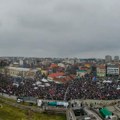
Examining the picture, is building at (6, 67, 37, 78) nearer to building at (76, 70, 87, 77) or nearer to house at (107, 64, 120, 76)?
building at (76, 70, 87, 77)

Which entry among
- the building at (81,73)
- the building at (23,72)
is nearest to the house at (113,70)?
the building at (81,73)

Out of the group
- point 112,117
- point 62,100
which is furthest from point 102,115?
point 62,100

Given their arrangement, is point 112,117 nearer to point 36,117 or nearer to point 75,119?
point 75,119

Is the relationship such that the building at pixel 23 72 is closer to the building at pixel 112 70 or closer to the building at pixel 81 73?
the building at pixel 81 73

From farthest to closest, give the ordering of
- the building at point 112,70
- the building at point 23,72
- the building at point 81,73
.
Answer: the building at point 112,70
the building at point 81,73
the building at point 23,72

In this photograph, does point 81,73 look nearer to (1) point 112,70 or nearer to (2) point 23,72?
(1) point 112,70

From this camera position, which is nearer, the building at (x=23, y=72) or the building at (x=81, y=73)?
the building at (x=23, y=72)

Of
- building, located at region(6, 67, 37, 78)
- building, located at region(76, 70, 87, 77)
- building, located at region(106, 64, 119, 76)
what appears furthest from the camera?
building, located at region(106, 64, 119, 76)

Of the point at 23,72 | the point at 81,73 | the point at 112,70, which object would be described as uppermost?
the point at 112,70

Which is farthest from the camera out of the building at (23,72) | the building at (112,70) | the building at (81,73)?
the building at (112,70)

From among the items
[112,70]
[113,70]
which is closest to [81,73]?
[112,70]

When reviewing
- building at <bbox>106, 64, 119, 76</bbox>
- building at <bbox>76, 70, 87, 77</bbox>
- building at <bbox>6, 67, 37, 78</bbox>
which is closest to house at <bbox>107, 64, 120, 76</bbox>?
building at <bbox>106, 64, 119, 76</bbox>
